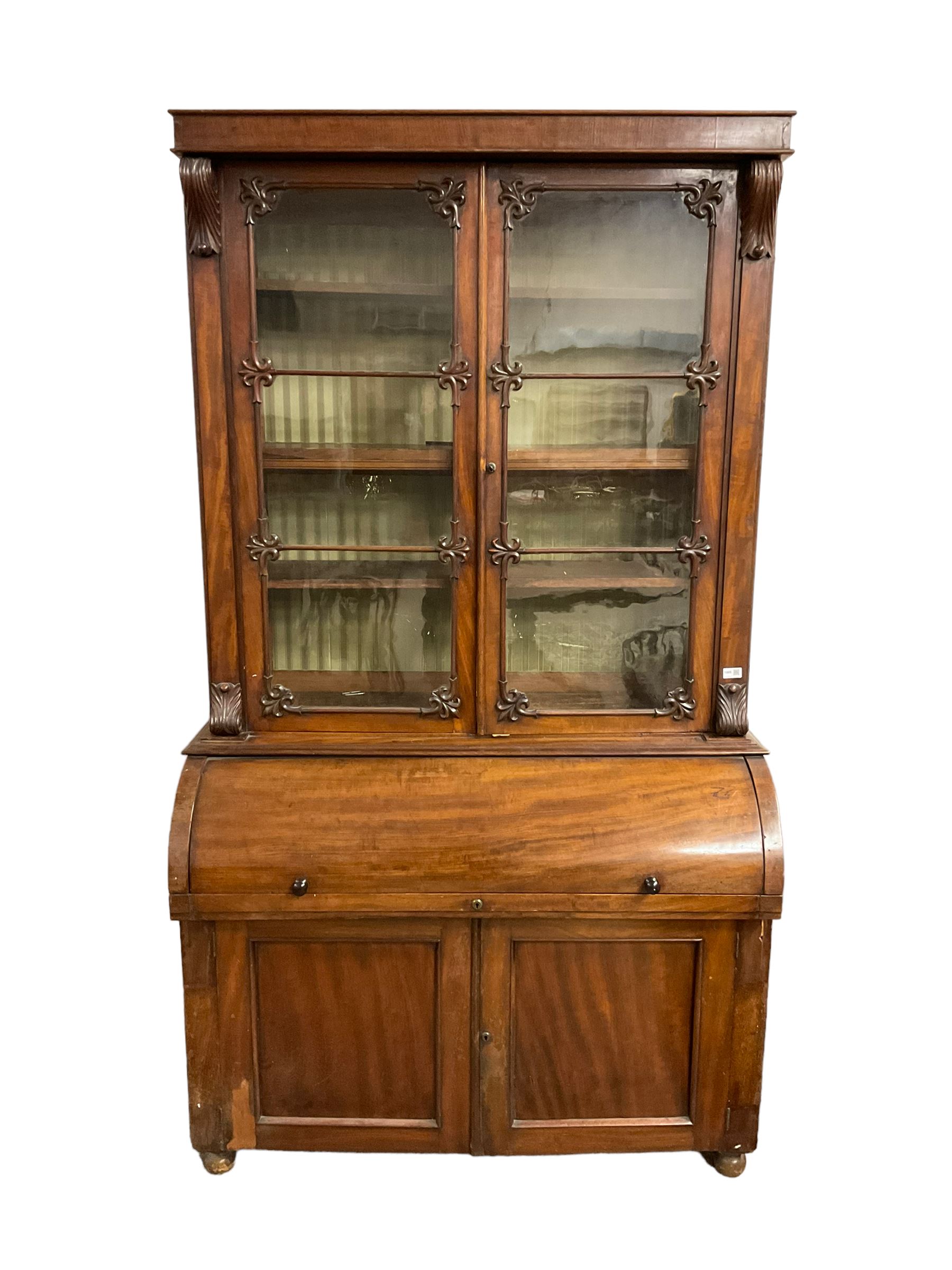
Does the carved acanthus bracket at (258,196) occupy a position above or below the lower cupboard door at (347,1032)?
above

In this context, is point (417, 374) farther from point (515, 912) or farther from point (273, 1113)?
point (273, 1113)

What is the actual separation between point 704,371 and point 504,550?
613 mm

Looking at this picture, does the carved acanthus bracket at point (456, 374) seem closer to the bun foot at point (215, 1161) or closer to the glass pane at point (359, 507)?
the glass pane at point (359, 507)

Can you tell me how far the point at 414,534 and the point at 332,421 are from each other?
13.1 inches

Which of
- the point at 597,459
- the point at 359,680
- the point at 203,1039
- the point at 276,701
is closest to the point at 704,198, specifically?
the point at 597,459

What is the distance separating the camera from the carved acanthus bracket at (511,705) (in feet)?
7.71

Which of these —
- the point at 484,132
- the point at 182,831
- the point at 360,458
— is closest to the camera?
the point at 484,132

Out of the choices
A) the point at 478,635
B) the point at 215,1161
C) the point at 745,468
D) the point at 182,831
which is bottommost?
the point at 215,1161

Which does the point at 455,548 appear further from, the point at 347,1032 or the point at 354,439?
the point at 347,1032

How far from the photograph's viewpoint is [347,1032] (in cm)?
231

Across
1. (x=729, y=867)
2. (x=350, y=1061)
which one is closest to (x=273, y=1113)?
(x=350, y=1061)

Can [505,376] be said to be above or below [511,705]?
above

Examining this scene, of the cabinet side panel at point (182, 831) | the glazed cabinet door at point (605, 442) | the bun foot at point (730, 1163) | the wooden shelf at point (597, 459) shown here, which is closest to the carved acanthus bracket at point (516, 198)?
the glazed cabinet door at point (605, 442)

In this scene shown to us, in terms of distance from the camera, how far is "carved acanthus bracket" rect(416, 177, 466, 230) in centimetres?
214
